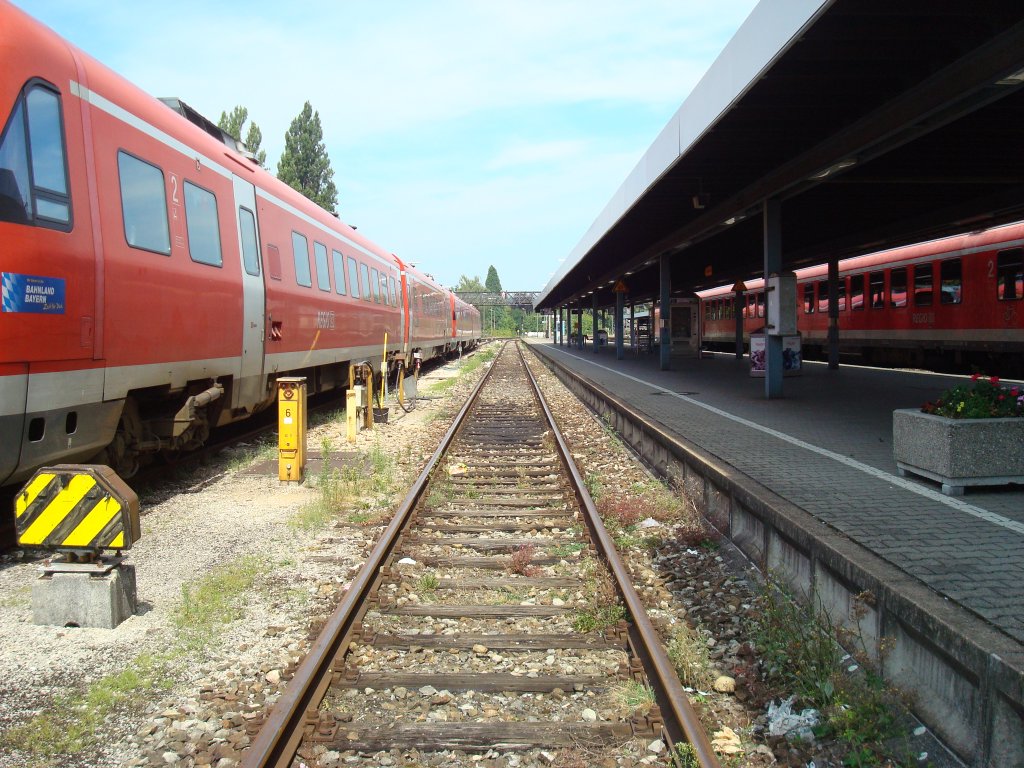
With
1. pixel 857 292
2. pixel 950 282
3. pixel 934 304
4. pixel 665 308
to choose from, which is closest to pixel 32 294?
pixel 665 308

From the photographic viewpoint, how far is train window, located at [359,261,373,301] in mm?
16198

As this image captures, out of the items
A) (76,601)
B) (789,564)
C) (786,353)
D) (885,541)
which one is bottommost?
(789,564)

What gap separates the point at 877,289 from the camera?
2233 cm

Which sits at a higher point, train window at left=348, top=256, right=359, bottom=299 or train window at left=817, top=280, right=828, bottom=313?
train window at left=348, top=256, right=359, bottom=299

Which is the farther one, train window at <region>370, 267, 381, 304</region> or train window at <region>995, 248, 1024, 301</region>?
train window at <region>370, 267, 381, 304</region>

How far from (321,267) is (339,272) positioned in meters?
1.42

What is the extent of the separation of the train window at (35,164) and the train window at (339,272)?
7.97 m

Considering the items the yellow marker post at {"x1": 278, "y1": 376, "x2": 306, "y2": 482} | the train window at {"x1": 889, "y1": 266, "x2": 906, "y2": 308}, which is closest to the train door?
the yellow marker post at {"x1": 278, "y1": 376, "x2": 306, "y2": 482}

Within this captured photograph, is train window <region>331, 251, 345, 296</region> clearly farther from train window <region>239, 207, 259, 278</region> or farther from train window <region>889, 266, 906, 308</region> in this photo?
train window <region>889, 266, 906, 308</region>

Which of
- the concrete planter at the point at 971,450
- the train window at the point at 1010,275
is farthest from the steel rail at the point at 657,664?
the train window at the point at 1010,275

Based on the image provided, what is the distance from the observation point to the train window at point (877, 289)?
72.2ft

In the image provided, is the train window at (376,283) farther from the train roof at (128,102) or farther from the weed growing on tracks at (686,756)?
the weed growing on tracks at (686,756)

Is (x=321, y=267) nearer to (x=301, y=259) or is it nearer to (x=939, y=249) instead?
(x=301, y=259)

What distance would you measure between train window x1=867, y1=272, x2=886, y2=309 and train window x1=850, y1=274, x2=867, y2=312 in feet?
1.29
